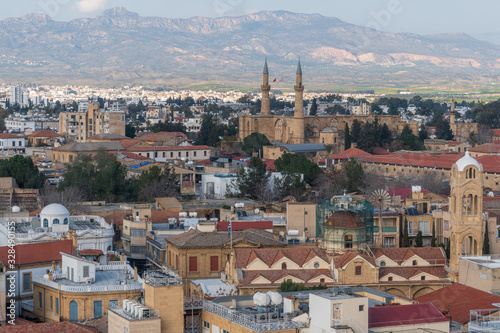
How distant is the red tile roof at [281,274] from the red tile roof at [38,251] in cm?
538

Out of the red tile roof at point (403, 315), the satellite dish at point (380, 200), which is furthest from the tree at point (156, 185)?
the red tile roof at point (403, 315)

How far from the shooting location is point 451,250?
33719 mm

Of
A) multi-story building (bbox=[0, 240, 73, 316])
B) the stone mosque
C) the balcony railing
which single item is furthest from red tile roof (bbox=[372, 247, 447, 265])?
the stone mosque

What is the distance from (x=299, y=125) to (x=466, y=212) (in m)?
64.6

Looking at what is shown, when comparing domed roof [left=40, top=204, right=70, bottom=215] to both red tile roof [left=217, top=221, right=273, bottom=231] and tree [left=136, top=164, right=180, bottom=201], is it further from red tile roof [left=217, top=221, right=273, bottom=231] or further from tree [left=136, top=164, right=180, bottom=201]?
tree [left=136, top=164, right=180, bottom=201]

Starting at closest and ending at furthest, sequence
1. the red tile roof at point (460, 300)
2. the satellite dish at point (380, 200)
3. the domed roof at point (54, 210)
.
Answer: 1. the red tile roof at point (460, 300)
2. the domed roof at point (54, 210)
3. the satellite dish at point (380, 200)

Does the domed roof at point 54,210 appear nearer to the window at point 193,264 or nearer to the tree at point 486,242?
the window at point 193,264

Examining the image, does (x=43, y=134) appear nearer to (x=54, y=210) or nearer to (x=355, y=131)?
(x=355, y=131)

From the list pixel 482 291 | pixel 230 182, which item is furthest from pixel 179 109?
pixel 482 291

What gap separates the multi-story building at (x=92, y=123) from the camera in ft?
342

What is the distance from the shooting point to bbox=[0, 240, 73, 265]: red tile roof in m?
30.5

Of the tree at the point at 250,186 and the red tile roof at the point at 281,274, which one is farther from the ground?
the tree at the point at 250,186

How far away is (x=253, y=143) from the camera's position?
9050cm

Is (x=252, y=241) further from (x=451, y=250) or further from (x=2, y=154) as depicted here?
(x=2, y=154)
